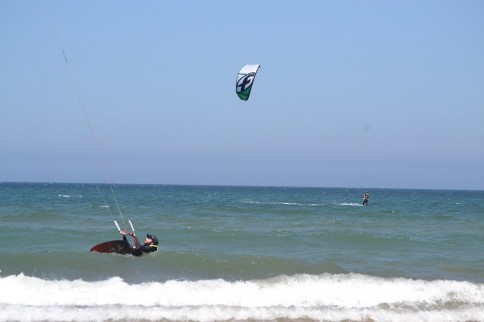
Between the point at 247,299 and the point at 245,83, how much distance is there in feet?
21.3

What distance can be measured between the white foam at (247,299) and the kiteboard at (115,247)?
7.92 feet

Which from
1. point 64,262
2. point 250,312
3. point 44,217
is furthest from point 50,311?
point 44,217

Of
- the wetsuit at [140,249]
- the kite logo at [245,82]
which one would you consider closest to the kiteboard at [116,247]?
the wetsuit at [140,249]

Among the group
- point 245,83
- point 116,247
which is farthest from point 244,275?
point 245,83

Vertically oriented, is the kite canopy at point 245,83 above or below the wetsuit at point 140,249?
Answer: above

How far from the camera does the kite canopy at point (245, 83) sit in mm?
15039

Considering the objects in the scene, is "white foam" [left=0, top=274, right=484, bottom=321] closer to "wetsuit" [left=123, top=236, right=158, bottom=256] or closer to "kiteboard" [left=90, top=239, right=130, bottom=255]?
"wetsuit" [left=123, top=236, right=158, bottom=256]

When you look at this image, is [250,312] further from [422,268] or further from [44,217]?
[44,217]

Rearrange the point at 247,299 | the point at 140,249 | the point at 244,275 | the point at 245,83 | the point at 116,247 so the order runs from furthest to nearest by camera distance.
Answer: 1. the point at 245,83
2. the point at 116,247
3. the point at 140,249
4. the point at 244,275
5. the point at 247,299

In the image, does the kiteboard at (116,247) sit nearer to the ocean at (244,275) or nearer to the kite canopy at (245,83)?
the ocean at (244,275)

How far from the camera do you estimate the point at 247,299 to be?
34.9ft

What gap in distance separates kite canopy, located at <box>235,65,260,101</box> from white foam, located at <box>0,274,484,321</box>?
5355 millimetres

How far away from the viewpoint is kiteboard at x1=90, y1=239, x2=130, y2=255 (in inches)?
548

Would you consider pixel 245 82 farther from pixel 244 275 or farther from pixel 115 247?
pixel 115 247
